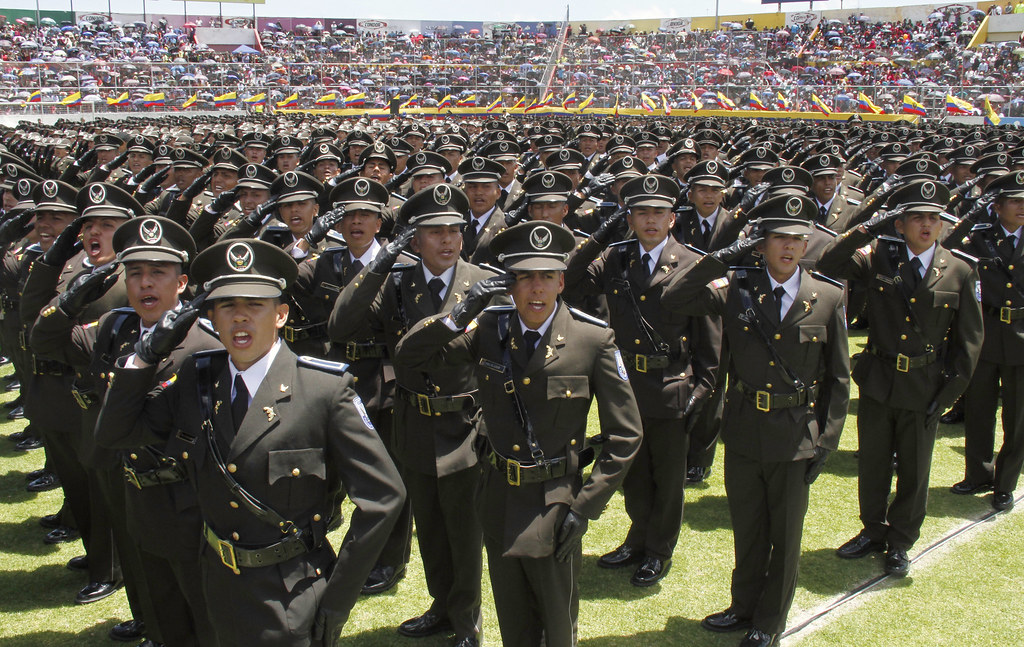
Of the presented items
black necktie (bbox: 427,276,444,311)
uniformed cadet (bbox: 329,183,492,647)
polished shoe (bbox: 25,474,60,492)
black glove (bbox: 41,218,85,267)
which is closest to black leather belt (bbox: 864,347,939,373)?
uniformed cadet (bbox: 329,183,492,647)

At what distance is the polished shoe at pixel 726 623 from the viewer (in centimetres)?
480

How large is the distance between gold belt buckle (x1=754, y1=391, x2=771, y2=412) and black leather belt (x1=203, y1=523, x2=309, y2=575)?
258cm

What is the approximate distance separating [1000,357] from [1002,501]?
3.50ft

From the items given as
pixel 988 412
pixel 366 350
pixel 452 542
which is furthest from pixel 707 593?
pixel 988 412

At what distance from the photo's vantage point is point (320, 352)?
5.84 meters

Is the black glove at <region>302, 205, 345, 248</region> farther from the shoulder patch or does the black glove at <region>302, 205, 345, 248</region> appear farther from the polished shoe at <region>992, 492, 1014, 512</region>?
the polished shoe at <region>992, 492, 1014, 512</region>

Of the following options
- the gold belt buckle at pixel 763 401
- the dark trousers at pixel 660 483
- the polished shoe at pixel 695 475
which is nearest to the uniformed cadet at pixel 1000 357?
the polished shoe at pixel 695 475

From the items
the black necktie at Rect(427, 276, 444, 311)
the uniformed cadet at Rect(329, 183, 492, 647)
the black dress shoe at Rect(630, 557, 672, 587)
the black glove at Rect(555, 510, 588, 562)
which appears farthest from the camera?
the black dress shoe at Rect(630, 557, 672, 587)

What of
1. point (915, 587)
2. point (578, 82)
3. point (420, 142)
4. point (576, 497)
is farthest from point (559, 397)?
point (578, 82)

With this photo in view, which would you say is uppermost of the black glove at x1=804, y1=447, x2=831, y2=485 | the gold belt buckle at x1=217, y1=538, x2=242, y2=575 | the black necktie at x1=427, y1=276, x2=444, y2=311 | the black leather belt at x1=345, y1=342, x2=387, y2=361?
the black necktie at x1=427, y1=276, x2=444, y2=311

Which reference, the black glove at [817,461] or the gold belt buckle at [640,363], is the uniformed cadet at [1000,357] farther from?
the gold belt buckle at [640,363]

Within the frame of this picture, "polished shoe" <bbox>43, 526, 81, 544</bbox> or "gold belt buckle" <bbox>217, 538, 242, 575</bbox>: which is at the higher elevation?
"gold belt buckle" <bbox>217, 538, 242, 575</bbox>

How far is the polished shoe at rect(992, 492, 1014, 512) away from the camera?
625cm

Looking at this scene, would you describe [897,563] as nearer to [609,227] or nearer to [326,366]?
[609,227]
